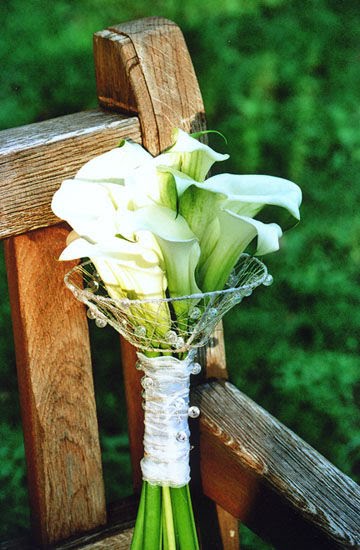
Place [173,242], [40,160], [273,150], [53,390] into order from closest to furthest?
1. [173,242]
2. [40,160]
3. [53,390]
4. [273,150]

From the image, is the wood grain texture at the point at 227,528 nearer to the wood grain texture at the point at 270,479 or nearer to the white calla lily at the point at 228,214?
the wood grain texture at the point at 270,479

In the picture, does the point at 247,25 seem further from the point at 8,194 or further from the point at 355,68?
the point at 8,194

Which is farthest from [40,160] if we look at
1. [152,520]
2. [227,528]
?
[227,528]

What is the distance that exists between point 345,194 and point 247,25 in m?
0.43

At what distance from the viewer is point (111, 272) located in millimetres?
1137

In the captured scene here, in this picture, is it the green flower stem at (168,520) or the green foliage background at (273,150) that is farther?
the green foliage background at (273,150)

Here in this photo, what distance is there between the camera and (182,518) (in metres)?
1.24

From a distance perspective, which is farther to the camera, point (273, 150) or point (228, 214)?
point (273, 150)

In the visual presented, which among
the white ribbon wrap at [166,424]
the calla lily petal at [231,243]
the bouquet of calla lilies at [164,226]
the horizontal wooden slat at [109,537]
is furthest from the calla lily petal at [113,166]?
the horizontal wooden slat at [109,537]

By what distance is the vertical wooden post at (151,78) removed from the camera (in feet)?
4.23

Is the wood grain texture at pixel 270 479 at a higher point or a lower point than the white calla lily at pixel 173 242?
lower

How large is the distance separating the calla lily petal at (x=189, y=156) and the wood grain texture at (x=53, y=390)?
0.76 feet

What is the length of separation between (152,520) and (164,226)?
1.36 ft

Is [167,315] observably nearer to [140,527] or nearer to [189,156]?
Result: [189,156]
